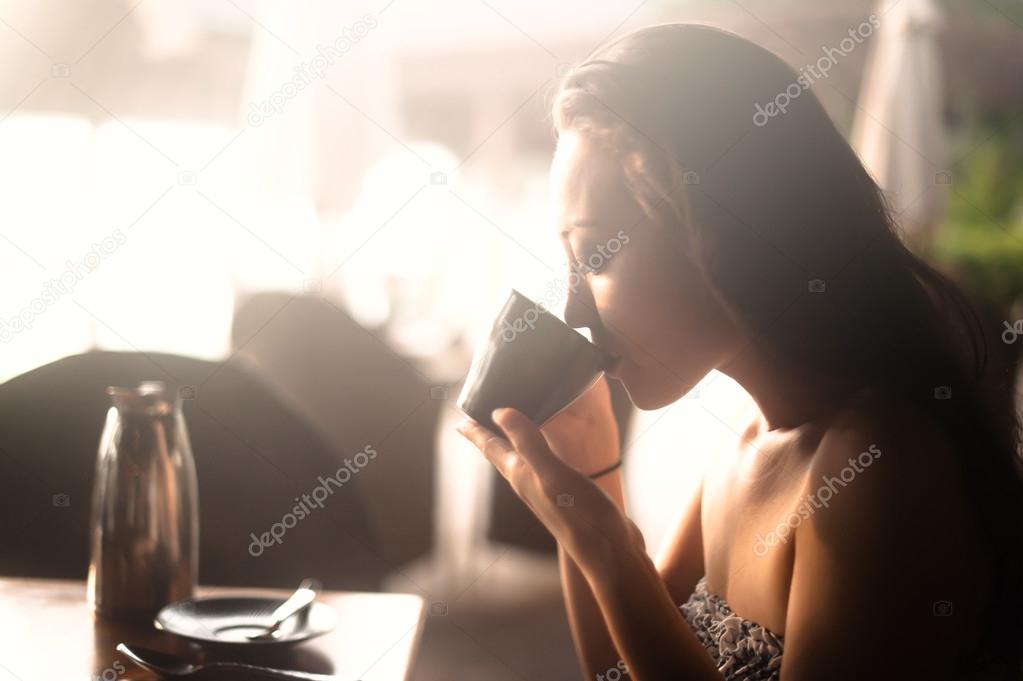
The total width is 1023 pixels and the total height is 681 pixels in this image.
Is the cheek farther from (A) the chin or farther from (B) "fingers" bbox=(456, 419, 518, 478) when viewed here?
(B) "fingers" bbox=(456, 419, 518, 478)

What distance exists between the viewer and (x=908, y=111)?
4.28 m

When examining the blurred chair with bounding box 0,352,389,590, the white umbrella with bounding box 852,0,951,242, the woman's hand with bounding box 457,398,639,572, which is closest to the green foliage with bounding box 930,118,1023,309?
the white umbrella with bounding box 852,0,951,242

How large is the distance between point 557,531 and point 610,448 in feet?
0.97

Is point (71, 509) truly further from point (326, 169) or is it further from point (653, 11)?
point (653, 11)

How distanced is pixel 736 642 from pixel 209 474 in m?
1.18

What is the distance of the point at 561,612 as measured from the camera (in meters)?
3.48

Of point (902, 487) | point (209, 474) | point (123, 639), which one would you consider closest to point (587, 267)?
point (902, 487)

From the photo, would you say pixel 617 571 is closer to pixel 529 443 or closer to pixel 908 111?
Answer: pixel 529 443

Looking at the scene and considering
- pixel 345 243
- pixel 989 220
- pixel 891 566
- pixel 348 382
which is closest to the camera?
pixel 891 566

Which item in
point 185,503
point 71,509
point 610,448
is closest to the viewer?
point 185,503

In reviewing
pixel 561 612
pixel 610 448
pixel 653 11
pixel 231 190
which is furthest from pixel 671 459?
pixel 653 11

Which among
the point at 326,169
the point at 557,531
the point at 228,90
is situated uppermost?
the point at 228,90

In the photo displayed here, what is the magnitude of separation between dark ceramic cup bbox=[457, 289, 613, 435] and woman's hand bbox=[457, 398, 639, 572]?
2 centimetres

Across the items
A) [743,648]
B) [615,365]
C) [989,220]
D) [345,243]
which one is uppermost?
[345,243]
